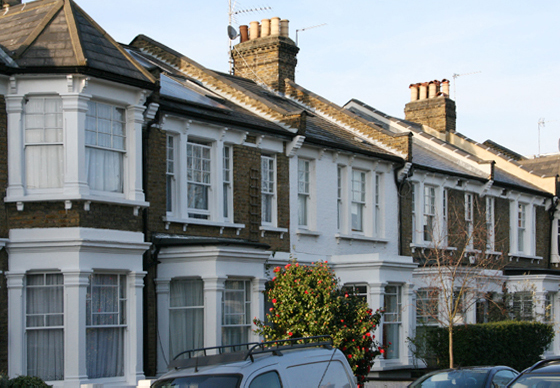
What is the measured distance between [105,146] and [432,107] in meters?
22.3

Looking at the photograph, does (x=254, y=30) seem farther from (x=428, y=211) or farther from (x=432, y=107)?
(x=432, y=107)

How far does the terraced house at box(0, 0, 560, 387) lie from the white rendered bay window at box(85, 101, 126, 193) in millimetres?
28

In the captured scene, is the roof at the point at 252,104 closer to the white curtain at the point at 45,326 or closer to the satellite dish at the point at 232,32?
the satellite dish at the point at 232,32

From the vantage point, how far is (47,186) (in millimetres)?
14781

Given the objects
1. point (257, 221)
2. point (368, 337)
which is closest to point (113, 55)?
point (257, 221)

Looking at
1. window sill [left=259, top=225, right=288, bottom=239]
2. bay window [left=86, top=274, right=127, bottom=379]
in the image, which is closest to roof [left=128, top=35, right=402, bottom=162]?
window sill [left=259, top=225, right=288, bottom=239]

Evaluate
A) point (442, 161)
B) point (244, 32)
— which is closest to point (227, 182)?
point (244, 32)

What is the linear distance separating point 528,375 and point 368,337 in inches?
218

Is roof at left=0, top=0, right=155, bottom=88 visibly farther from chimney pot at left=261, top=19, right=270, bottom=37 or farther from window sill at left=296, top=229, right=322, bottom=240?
chimney pot at left=261, top=19, right=270, bottom=37

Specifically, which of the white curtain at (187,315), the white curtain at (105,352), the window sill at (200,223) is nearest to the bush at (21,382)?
the white curtain at (105,352)

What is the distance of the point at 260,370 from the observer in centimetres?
875

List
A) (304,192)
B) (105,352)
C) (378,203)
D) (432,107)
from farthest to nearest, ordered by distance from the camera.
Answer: (432,107) → (378,203) → (304,192) → (105,352)

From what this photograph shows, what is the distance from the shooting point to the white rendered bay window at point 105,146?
596 inches

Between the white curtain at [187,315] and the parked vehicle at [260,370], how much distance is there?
6930mm
